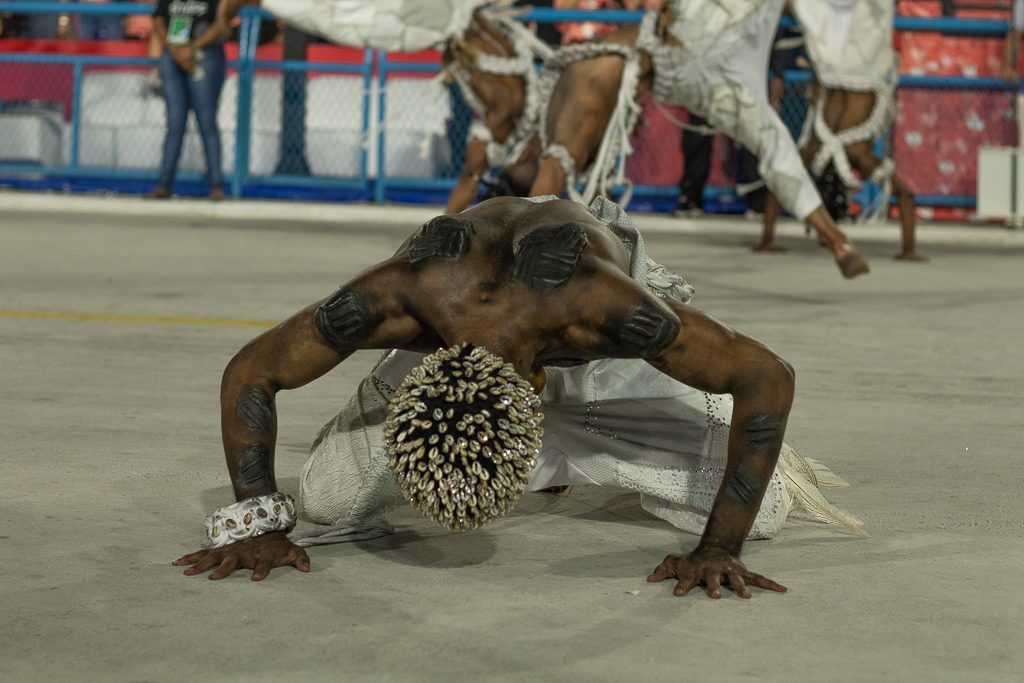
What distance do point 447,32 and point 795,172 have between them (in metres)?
1.66

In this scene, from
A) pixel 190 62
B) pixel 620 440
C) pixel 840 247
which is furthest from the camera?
pixel 190 62

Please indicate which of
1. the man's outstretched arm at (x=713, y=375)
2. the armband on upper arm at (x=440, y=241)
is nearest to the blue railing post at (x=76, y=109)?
the armband on upper arm at (x=440, y=241)

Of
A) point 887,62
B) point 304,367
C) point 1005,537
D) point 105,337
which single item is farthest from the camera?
point 887,62

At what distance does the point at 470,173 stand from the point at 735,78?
1.55 meters

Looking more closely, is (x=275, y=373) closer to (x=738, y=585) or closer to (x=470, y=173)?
(x=738, y=585)

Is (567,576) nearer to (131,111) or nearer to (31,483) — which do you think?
(31,483)

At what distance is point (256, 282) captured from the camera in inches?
296

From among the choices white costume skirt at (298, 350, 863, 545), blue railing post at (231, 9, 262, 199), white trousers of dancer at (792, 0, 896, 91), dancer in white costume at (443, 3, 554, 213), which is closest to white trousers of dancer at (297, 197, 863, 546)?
white costume skirt at (298, 350, 863, 545)

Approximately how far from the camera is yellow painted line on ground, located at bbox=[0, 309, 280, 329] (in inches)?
242

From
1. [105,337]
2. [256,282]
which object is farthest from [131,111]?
[105,337]

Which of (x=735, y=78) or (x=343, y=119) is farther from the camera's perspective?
(x=343, y=119)

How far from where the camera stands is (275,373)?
2.90 metres

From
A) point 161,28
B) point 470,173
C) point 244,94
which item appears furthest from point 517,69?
point 244,94

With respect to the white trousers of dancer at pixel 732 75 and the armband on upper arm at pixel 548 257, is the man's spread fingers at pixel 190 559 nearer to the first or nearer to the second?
the armband on upper arm at pixel 548 257
